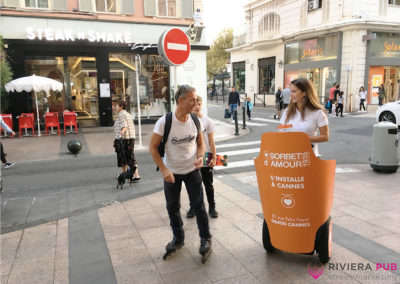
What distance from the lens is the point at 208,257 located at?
348cm

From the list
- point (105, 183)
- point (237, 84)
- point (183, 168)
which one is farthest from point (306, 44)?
point (183, 168)

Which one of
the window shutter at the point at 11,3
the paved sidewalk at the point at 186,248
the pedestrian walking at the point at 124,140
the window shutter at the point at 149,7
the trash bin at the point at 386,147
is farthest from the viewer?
the window shutter at the point at 149,7

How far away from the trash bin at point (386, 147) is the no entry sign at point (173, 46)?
14.0 ft

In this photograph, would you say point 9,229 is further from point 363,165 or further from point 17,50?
point 17,50

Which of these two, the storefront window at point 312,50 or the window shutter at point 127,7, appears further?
the storefront window at point 312,50

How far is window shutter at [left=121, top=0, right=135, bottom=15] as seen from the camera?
15516 millimetres

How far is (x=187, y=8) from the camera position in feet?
55.0

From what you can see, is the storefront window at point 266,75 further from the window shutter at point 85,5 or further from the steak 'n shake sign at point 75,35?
the window shutter at point 85,5

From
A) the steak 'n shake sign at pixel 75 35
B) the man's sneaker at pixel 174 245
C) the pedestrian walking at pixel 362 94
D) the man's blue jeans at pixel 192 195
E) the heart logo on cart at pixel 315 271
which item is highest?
the steak 'n shake sign at pixel 75 35

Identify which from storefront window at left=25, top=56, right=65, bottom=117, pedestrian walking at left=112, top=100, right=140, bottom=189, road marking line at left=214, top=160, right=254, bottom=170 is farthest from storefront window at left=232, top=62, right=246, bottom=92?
pedestrian walking at left=112, top=100, right=140, bottom=189

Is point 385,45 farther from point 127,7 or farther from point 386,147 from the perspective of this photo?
point 386,147

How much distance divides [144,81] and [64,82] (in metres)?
3.84

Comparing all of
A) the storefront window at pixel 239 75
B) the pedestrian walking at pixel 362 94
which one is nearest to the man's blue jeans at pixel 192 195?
the pedestrian walking at pixel 362 94

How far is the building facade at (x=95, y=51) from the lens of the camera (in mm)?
14273
